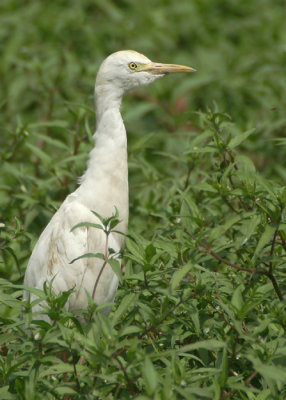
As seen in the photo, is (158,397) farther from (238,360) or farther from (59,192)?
(59,192)

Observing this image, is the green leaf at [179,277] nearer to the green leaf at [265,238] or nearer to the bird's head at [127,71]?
the green leaf at [265,238]

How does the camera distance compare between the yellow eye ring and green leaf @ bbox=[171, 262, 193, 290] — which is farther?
the yellow eye ring

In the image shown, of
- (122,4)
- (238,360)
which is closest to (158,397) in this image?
(238,360)

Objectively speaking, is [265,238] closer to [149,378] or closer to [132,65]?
[149,378]

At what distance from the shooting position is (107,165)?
11.8 feet

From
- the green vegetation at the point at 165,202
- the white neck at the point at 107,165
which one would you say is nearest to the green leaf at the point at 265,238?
the green vegetation at the point at 165,202

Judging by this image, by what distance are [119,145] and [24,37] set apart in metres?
3.97

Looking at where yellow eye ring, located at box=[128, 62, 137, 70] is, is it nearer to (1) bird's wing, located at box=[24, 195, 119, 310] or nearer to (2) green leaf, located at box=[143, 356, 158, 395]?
(1) bird's wing, located at box=[24, 195, 119, 310]

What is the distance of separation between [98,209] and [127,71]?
83 cm

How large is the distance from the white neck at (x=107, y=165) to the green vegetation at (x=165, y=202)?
10.8 inches

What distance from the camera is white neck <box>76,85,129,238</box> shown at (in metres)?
3.56

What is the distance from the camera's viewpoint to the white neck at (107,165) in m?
3.56

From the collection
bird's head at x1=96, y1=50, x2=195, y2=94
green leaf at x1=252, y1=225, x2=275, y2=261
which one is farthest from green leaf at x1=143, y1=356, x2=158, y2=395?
bird's head at x1=96, y1=50, x2=195, y2=94

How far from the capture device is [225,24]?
26.9ft
